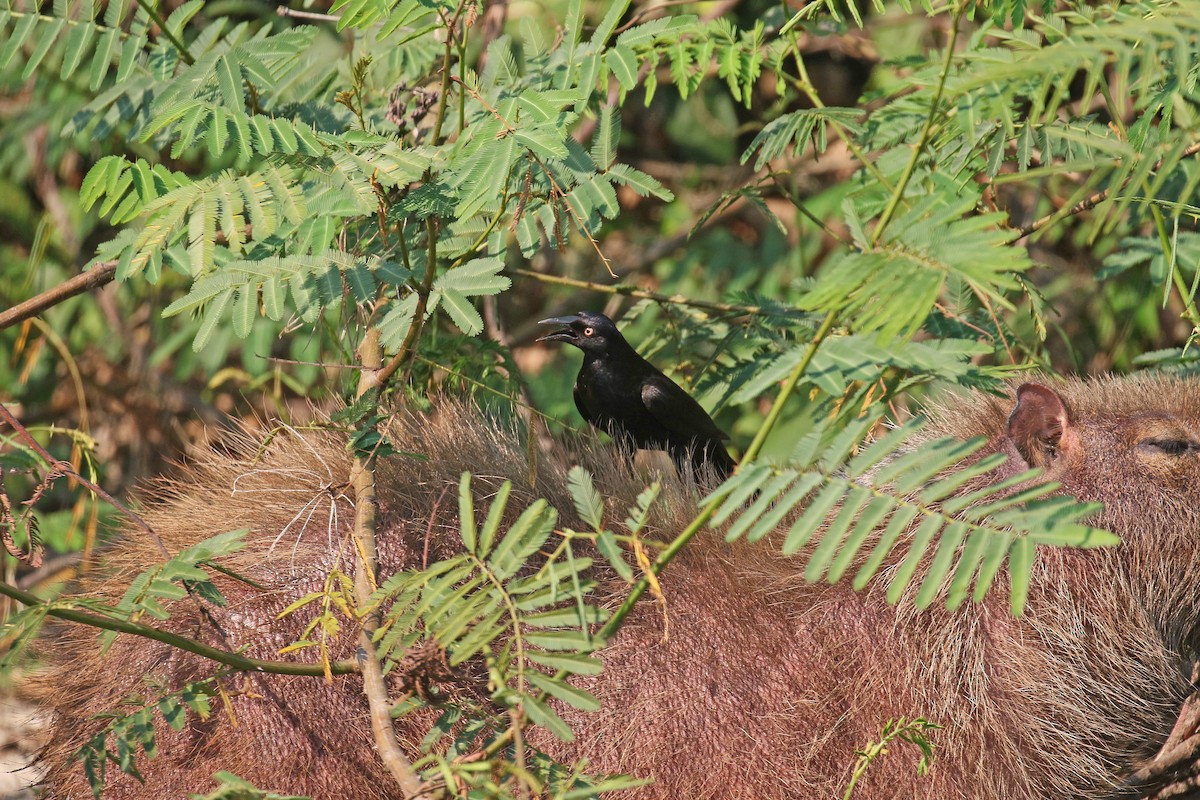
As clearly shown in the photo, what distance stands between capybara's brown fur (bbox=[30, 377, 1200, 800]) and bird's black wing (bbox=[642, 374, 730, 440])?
0.37 metres

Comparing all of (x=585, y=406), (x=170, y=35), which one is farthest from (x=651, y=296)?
(x=170, y=35)

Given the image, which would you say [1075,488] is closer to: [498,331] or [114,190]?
[498,331]

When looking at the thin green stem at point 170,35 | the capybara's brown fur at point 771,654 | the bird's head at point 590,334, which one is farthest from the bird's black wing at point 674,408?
the thin green stem at point 170,35

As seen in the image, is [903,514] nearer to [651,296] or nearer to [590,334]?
[651,296]

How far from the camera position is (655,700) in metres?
2.88

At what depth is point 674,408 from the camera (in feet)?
11.4

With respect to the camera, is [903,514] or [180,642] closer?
[903,514]

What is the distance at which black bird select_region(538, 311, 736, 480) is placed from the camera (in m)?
3.49

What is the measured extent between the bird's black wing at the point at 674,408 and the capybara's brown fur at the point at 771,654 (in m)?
0.37

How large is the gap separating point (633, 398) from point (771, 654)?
896 millimetres

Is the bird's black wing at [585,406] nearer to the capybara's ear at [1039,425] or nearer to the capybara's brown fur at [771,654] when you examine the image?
the capybara's brown fur at [771,654]

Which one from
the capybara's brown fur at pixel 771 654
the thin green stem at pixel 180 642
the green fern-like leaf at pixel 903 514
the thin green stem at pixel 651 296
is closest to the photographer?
the green fern-like leaf at pixel 903 514

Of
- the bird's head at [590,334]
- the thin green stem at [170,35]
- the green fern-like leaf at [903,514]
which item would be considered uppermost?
the thin green stem at [170,35]

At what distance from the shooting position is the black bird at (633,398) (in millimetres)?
3490
